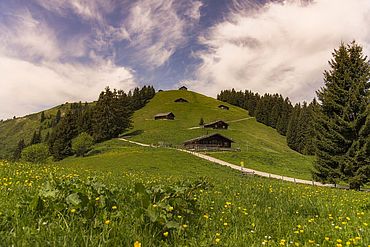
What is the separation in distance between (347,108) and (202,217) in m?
29.7

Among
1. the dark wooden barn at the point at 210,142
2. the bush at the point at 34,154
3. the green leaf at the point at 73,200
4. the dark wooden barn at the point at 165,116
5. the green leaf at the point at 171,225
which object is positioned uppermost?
the dark wooden barn at the point at 165,116

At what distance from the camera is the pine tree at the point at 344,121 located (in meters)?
29.2

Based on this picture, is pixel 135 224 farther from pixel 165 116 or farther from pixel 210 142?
pixel 165 116

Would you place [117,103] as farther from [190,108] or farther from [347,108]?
[347,108]

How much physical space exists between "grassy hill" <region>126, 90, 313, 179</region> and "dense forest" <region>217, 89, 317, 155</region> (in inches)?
Answer: 168

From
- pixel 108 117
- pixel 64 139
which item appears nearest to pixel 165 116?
pixel 108 117

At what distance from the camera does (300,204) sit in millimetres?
8078

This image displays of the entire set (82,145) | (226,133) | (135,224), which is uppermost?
(226,133)

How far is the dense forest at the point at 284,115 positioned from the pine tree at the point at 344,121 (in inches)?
2434

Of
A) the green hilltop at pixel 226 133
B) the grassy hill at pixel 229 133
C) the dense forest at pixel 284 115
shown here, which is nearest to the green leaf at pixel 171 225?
the green hilltop at pixel 226 133

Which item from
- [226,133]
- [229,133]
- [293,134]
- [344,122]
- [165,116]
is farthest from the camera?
[165,116]

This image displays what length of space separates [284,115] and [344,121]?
379ft

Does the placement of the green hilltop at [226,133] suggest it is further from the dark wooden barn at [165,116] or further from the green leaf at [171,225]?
the green leaf at [171,225]

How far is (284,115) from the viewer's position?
141000 mm
